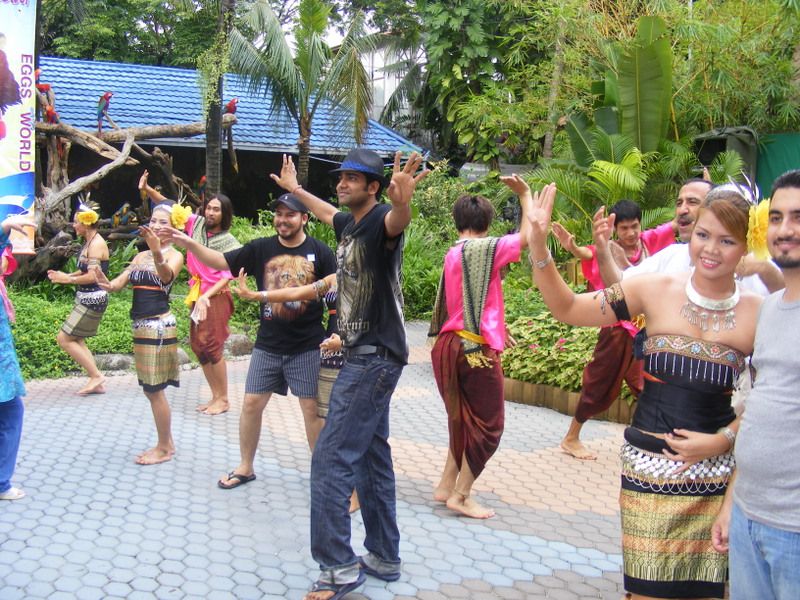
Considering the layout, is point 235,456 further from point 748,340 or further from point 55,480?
point 748,340

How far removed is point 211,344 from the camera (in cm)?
723

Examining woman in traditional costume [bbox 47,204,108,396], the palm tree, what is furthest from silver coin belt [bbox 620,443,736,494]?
the palm tree

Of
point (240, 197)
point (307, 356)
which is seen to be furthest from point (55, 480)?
point (240, 197)

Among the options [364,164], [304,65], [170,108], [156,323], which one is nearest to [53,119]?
[304,65]

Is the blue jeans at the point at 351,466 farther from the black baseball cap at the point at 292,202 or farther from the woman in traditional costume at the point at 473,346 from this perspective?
the black baseball cap at the point at 292,202

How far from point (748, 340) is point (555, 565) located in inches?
82.0

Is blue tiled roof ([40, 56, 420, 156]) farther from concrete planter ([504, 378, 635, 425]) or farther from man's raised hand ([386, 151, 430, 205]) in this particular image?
man's raised hand ([386, 151, 430, 205])

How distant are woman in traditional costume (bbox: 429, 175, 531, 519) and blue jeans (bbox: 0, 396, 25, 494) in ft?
8.32

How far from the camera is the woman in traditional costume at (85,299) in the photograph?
24.1 feet

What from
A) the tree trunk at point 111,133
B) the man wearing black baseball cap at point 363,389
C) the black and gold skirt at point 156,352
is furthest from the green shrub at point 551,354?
the tree trunk at point 111,133

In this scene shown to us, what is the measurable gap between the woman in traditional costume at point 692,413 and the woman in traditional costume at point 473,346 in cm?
197

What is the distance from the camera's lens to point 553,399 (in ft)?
26.2

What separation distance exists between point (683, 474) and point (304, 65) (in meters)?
14.0

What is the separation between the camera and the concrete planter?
747 centimetres
